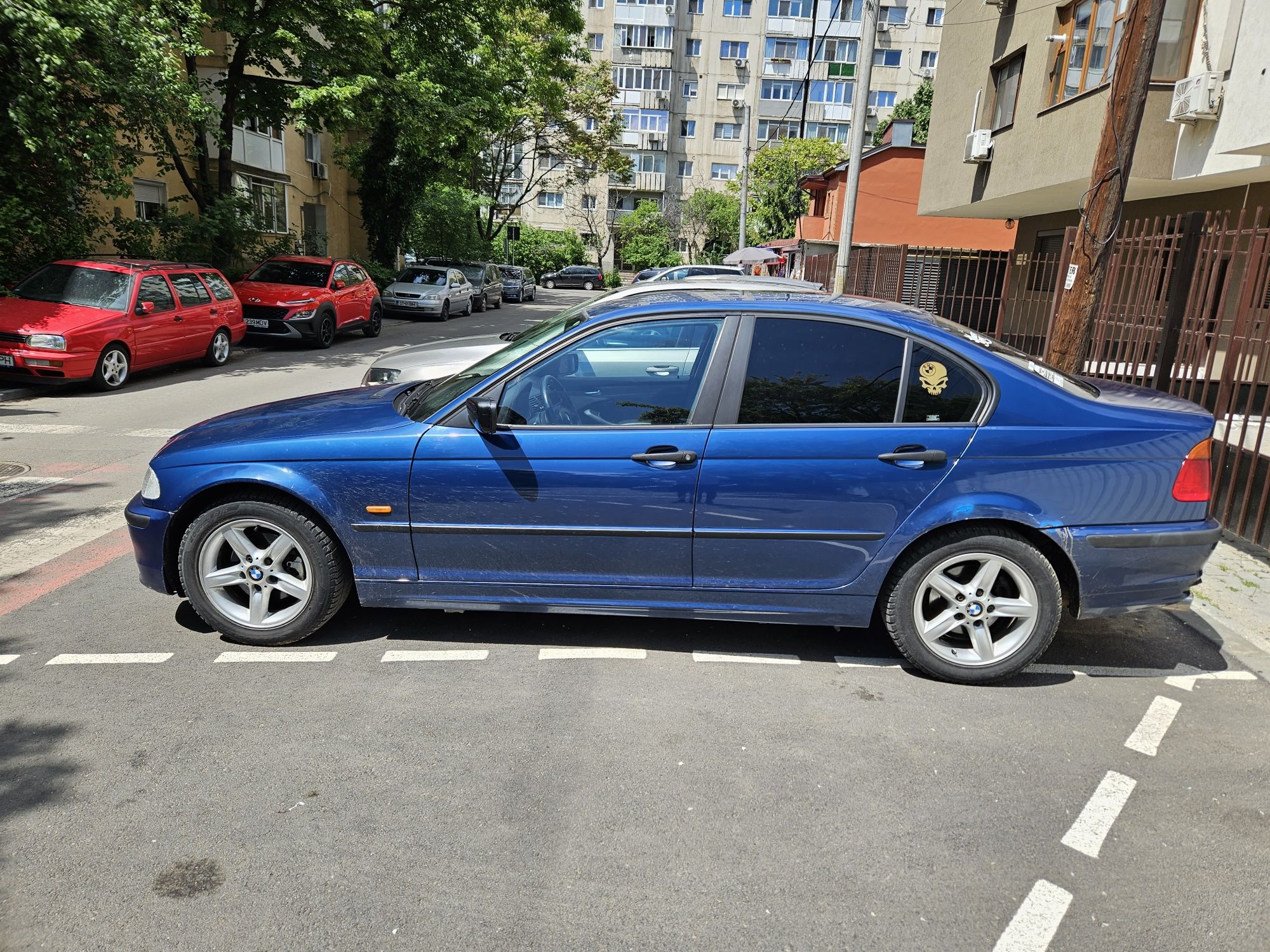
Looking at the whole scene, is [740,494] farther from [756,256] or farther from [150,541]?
[756,256]

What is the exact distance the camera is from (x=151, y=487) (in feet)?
14.0

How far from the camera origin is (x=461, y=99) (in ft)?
72.1

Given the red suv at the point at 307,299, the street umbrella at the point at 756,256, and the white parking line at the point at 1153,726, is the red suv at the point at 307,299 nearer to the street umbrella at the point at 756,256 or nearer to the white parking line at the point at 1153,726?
the white parking line at the point at 1153,726

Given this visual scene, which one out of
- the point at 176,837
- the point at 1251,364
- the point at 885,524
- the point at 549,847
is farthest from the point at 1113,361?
the point at 176,837

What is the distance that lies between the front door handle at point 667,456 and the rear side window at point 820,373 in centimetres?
28

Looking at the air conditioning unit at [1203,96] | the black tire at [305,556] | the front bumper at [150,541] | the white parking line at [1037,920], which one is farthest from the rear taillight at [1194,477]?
the air conditioning unit at [1203,96]

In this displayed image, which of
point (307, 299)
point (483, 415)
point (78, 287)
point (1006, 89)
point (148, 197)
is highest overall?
point (1006, 89)

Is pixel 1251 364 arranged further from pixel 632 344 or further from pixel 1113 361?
pixel 632 344

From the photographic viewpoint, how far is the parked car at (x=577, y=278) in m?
55.0

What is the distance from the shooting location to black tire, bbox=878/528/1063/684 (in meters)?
3.96

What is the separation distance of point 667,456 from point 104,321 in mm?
10510

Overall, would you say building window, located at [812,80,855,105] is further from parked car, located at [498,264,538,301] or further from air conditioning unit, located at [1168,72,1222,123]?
air conditioning unit, located at [1168,72,1222,123]

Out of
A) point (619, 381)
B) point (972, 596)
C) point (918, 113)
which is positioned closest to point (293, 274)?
point (619, 381)

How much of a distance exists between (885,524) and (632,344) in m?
1.41
